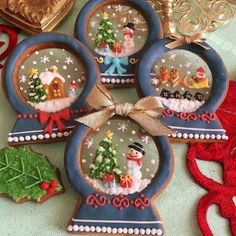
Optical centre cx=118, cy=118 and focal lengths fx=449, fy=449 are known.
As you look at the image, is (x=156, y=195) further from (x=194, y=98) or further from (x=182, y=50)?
(x=182, y=50)

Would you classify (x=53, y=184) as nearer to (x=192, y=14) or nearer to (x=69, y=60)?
(x=69, y=60)

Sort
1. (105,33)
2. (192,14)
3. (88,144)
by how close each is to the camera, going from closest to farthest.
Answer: (88,144) → (105,33) → (192,14)

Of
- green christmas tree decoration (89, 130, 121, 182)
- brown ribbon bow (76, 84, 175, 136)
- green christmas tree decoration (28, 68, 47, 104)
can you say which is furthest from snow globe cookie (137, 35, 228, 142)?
green christmas tree decoration (28, 68, 47, 104)

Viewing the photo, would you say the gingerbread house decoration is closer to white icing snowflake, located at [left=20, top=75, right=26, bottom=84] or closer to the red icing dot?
white icing snowflake, located at [left=20, top=75, right=26, bottom=84]

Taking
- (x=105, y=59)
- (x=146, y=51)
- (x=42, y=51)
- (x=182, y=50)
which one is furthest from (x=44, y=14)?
(x=182, y=50)

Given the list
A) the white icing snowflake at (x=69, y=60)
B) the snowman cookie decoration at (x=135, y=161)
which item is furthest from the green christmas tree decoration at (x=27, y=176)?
the white icing snowflake at (x=69, y=60)

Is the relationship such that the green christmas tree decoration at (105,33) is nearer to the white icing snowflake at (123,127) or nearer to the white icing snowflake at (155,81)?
the white icing snowflake at (155,81)

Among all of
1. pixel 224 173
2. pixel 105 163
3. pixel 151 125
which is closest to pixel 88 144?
pixel 105 163

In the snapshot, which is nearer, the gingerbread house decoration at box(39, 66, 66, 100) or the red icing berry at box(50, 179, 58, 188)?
the red icing berry at box(50, 179, 58, 188)
